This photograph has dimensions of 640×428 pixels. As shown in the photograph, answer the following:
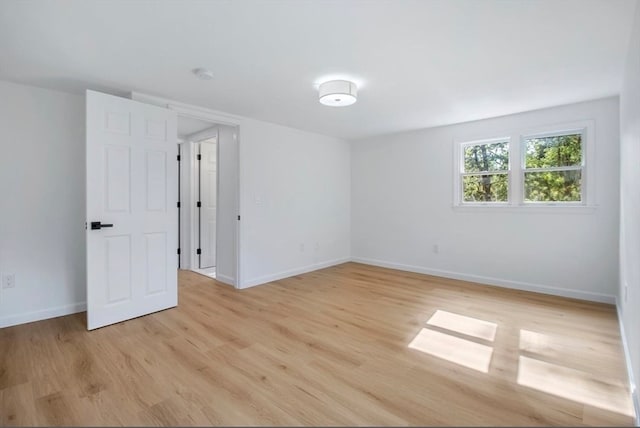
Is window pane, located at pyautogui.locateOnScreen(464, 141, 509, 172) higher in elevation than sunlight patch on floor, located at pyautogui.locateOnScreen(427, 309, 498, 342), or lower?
higher

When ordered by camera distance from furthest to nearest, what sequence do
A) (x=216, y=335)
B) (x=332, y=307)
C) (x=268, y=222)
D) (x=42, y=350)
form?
(x=268, y=222), (x=332, y=307), (x=216, y=335), (x=42, y=350)

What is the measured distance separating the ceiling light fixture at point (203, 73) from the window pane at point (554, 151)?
3865 millimetres

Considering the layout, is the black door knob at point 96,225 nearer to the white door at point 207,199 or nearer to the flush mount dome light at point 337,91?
the flush mount dome light at point 337,91

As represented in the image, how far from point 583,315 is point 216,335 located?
3.54 meters

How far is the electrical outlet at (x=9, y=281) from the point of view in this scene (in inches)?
112

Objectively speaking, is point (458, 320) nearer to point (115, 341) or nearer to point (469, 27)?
point (469, 27)

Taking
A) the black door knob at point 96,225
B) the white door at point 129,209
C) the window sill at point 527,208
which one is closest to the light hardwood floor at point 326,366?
the white door at point 129,209

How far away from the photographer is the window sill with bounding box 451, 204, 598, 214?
3568mm

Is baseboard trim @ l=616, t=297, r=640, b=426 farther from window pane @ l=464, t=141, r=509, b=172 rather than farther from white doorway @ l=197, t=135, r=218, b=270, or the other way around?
white doorway @ l=197, t=135, r=218, b=270

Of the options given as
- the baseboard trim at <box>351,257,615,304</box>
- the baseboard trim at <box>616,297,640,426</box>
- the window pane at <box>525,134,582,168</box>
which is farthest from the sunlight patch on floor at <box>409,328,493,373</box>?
the window pane at <box>525,134,582,168</box>

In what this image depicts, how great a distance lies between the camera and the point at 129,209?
3.01m

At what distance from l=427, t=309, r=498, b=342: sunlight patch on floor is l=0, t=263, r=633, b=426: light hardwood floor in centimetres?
2

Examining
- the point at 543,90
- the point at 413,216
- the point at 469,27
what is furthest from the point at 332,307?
the point at 543,90

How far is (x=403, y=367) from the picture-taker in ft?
7.00
